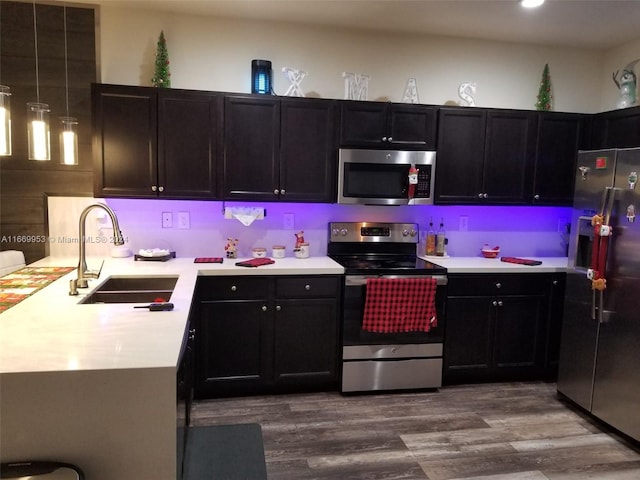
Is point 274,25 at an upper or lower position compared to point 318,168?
upper

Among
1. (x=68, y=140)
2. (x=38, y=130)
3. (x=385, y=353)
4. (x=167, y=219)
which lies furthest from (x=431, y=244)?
(x=38, y=130)

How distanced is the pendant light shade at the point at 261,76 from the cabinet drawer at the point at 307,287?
1.36m

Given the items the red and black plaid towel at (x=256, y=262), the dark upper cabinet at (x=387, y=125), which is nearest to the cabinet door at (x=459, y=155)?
the dark upper cabinet at (x=387, y=125)

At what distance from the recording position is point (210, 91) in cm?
327

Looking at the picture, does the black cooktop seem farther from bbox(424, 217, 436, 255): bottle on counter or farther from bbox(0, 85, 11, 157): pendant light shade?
bbox(0, 85, 11, 157): pendant light shade

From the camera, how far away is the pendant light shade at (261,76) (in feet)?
11.0

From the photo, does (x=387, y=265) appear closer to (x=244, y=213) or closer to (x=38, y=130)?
(x=244, y=213)

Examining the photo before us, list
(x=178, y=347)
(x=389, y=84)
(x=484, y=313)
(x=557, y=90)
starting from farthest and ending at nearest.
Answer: (x=557, y=90) < (x=389, y=84) < (x=484, y=313) < (x=178, y=347)

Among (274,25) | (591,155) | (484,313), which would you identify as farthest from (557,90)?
(274,25)

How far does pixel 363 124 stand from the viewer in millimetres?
3447

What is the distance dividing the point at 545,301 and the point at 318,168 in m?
2.00

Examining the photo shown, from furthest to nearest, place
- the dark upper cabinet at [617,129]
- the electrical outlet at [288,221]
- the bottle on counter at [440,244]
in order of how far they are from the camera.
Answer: the bottle on counter at [440,244], the electrical outlet at [288,221], the dark upper cabinet at [617,129]

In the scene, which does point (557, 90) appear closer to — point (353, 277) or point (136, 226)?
point (353, 277)

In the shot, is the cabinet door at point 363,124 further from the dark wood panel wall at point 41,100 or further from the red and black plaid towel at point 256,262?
the dark wood panel wall at point 41,100
